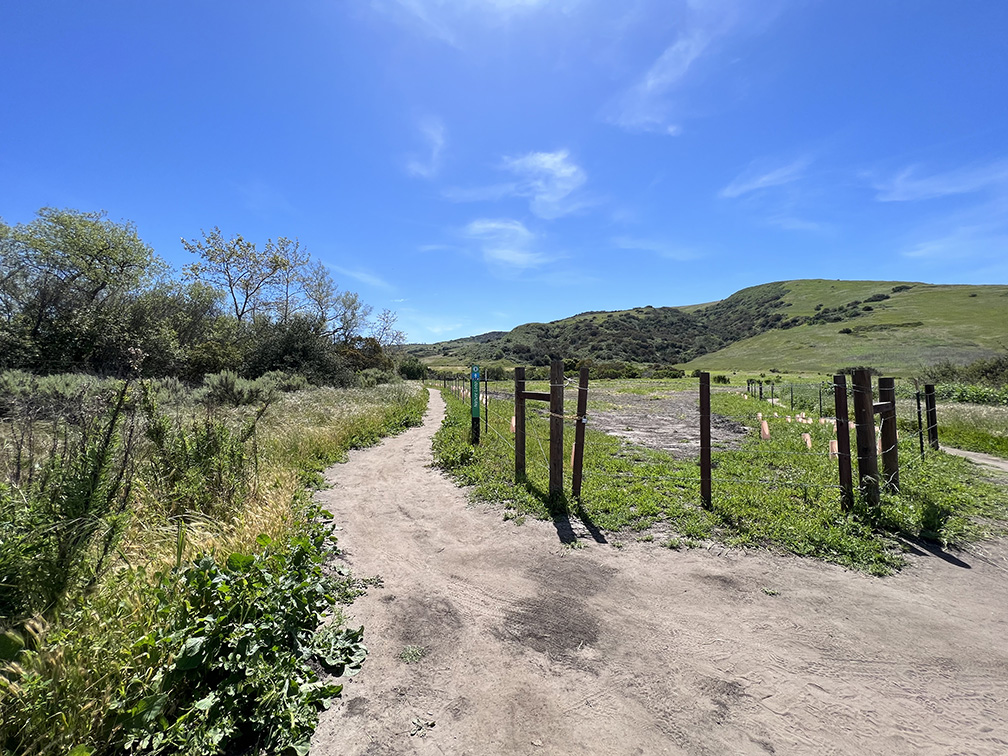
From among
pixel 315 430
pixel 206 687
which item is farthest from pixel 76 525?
pixel 315 430

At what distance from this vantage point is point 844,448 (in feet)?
17.9

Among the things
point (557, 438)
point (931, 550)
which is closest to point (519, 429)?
point (557, 438)

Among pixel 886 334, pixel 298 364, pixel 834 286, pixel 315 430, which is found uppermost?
pixel 834 286

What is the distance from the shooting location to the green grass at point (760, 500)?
4781 mm

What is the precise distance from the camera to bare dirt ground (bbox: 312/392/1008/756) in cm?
228

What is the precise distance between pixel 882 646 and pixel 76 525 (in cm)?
570

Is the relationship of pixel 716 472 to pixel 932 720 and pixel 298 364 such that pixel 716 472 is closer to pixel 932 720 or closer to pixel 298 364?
pixel 932 720

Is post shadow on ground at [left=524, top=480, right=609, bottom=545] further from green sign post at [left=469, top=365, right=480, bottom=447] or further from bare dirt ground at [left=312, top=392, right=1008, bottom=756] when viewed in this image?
green sign post at [left=469, top=365, right=480, bottom=447]

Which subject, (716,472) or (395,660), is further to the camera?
(716,472)

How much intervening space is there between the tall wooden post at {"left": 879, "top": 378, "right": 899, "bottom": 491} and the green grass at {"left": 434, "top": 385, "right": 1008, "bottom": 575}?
0.24m

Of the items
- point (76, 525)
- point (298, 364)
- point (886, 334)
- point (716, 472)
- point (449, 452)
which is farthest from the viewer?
point (886, 334)

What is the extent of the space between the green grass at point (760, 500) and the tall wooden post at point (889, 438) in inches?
9.5

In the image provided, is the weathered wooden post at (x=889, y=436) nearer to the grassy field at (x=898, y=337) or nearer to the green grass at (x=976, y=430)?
the green grass at (x=976, y=430)

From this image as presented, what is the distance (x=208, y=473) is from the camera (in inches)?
209
